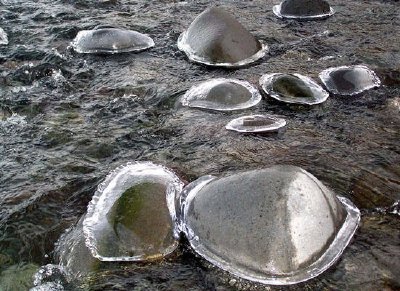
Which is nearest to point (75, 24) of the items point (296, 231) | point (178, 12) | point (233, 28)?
point (178, 12)

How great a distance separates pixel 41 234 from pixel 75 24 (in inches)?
145

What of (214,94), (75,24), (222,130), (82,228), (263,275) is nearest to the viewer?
(263,275)

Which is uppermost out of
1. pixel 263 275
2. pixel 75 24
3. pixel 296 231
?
pixel 296 231

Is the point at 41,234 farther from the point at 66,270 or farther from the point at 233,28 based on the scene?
the point at 233,28

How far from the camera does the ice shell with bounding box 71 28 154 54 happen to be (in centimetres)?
586

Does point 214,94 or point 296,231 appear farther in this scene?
point 214,94


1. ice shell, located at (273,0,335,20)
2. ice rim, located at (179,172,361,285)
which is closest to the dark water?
ice rim, located at (179,172,361,285)

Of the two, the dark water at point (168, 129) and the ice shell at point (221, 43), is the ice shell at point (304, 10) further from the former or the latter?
the ice shell at point (221, 43)

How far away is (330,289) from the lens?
3070mm

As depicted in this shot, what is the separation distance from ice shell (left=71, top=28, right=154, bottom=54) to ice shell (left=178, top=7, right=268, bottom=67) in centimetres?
51

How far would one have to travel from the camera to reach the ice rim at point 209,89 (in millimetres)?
4794

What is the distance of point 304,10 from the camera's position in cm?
668

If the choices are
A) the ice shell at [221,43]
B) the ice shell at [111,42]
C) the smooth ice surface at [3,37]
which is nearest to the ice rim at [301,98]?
the ice shell at [221,43]

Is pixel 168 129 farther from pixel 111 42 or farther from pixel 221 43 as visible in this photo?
pixel 111 42
